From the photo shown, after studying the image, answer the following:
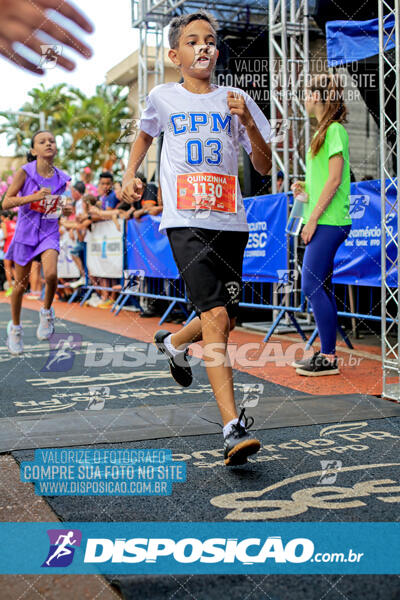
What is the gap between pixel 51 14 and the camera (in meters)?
1.02

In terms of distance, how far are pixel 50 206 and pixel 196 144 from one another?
3138 mm

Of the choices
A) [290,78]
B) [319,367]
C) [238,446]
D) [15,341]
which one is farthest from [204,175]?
[290,78]

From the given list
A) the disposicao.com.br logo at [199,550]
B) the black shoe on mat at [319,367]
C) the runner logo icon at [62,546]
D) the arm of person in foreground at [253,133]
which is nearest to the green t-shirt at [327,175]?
the black shoe on mat at [319,367]

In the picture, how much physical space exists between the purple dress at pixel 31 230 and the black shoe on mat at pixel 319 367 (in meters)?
2.51

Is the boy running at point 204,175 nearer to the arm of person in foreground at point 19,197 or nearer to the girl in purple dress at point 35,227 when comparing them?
the arm of person in foreground at point 19,197

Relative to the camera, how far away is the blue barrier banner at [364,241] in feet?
18.9

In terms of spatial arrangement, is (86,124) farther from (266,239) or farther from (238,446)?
(238,446)

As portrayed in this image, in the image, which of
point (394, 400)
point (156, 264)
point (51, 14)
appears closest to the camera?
point (51, 14)

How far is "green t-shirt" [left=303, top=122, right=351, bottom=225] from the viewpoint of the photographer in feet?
15.7

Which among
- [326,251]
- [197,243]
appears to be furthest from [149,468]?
[326,251]

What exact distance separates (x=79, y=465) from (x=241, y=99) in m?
1.70

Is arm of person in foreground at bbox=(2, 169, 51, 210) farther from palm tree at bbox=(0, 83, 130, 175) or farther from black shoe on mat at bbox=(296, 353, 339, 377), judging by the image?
palm tree at bbox=(0, 83, 130, 175)

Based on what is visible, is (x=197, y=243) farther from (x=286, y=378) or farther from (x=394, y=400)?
(x=286, y=378)

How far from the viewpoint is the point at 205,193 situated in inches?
121
